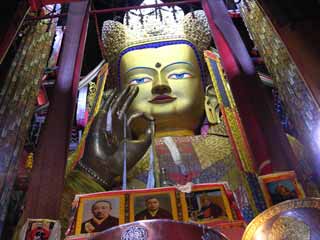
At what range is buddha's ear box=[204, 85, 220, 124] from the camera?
13.5 ft

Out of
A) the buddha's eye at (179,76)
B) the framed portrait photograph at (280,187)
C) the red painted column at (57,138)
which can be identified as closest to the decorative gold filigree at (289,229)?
the framed portrait photograph at (280,187)

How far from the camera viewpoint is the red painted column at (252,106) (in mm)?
2377

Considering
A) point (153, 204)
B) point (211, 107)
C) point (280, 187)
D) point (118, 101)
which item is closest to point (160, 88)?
point (211, 107)

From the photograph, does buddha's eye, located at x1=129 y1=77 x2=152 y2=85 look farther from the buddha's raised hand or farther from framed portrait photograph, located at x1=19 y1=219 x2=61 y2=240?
framed portrait photograph, located at x1=19 y1=219 x2=61 y2=240

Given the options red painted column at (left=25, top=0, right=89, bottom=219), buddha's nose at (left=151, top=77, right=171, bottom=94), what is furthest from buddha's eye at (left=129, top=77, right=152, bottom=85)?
red painted column at (left=25, top=0, right=89, bottom=219)

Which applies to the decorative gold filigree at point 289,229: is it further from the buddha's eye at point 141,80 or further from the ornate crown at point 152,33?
the ornate crown at point 152,33

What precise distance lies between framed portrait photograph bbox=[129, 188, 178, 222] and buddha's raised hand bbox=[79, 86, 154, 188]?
30.7 inches

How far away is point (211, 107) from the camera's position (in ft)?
14.0

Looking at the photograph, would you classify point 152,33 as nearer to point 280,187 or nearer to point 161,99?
point 161,99

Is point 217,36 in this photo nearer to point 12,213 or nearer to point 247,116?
point 247,116

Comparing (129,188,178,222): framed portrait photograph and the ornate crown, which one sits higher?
the ornate crown

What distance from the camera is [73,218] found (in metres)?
2.13

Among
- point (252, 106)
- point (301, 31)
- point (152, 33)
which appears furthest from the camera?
point (152, 33)

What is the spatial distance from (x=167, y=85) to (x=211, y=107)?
0.56m
